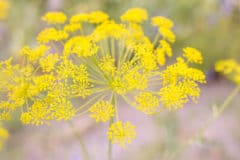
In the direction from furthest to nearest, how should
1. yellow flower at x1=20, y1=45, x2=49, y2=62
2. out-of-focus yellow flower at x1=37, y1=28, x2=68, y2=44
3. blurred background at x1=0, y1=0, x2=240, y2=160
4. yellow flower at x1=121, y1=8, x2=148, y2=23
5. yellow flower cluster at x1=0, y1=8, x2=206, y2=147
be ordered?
blurred background at x1=0, y1=0, x2=240, y2=160 < yellow flower at x1=121, y1=8, x2=148, y2=23 < out-of-focus yellow flower at x1=37, y1=28, x2=68, y2=44 < yellow flower at x1=20, y1=45, x2=49, y2=62 < yellow flower cluster at x1=0, y1=8, x2=206, y2=147

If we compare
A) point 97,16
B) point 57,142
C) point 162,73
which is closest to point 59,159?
point 57,142

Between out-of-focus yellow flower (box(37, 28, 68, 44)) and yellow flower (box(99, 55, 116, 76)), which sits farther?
out-of-focus yellow flower (box(37, 28, 68, 44))

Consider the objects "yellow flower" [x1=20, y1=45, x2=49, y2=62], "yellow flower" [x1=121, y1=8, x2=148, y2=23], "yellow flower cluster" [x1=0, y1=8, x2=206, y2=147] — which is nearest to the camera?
"yellow flower cluster" [x1=0, y1=8, x2=206, y2=147]

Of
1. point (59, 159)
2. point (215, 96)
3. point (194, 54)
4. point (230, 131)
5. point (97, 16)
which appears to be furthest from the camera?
point (215, 96)

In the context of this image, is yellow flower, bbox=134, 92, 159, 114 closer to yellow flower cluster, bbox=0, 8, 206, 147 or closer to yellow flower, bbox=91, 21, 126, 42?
yellow flower cluster, bbox=0, 8, 206, 147

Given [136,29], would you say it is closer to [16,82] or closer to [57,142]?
[16,82]

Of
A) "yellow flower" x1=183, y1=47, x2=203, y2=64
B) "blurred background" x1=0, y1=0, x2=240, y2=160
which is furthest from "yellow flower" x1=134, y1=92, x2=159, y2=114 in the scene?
"blurred background" x1=0, y1=0, x2=240, y2=160
